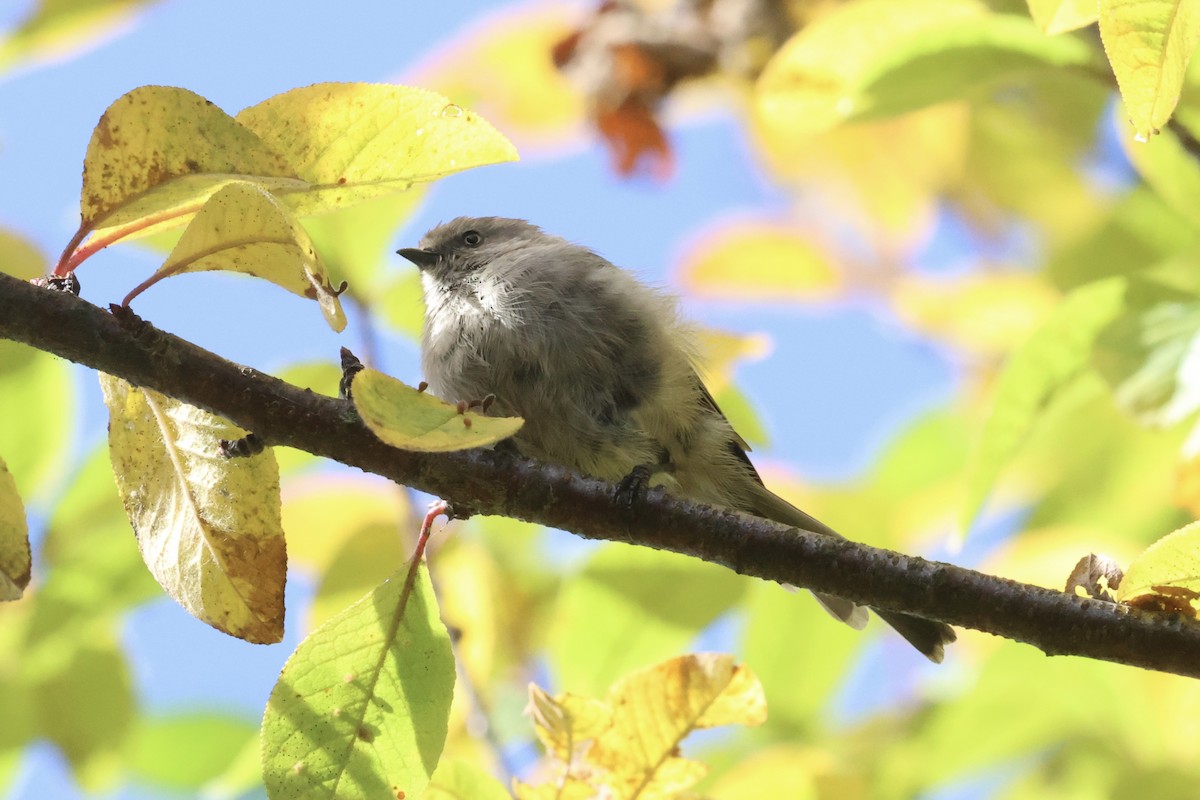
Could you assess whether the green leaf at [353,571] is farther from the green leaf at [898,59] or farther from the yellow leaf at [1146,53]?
the yellow leaf at [1146,53]

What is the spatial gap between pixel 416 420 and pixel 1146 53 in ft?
3.48

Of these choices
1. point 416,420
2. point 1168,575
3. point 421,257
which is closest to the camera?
point 416,420

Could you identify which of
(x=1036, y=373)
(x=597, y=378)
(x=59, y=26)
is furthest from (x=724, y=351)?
(x=59, y=26)

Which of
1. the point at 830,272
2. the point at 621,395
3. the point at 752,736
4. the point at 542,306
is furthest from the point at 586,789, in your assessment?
the point at 830,272

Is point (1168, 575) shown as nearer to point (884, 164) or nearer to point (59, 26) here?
point (884, 164)

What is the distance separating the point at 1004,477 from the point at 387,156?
8.83 ft

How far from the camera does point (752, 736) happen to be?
318 cm

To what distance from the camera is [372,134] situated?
1.98 meters

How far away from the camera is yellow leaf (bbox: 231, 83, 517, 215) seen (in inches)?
77.2

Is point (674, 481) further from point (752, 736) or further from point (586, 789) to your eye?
point (586, 789)

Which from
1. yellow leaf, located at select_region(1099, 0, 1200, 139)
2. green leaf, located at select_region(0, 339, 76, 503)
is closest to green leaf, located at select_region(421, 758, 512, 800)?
green leaf, located at select_region(0, 339, 76, 503)

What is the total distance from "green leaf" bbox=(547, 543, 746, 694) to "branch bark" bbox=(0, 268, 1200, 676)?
0.82 m

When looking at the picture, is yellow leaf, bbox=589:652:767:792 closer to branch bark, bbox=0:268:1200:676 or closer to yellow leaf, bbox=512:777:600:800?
yellow leaf, bbox=512:777:600:800

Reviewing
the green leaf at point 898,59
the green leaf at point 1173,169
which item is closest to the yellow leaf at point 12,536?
the green leaf at point 898,59
